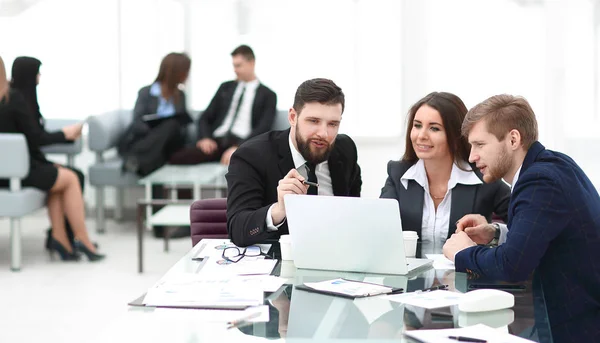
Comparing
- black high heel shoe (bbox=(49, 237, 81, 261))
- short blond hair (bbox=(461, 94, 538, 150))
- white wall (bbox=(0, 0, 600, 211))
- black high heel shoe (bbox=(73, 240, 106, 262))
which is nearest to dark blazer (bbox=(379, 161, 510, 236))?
short blond hair (bbox=(461, 94, 538, 150))

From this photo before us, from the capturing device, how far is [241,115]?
768 centimetres

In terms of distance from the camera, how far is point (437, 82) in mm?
8289

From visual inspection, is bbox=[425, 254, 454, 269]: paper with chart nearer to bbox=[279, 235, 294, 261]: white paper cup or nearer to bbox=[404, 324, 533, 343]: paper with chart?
bbox=[279, 235, 294, 261]: white paper cup

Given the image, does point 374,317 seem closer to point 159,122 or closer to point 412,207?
point 412,207

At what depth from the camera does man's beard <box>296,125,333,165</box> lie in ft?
11.1

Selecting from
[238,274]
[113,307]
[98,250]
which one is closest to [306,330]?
[238,274]

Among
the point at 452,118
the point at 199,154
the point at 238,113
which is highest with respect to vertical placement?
the point at 452,118

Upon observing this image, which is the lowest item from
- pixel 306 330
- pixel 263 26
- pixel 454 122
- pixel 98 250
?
pixel 98 250

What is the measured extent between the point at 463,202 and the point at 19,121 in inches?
157

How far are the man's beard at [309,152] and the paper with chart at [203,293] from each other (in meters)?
0.98

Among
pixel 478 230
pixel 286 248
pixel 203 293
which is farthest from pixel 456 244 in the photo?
pixel 203 293

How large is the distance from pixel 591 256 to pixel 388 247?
0.59 meters

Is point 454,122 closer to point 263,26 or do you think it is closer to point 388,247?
point 388,247

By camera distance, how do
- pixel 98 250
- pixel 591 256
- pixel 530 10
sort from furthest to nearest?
pixel 530 10 → pixel 98 250 → pixel 591 256
